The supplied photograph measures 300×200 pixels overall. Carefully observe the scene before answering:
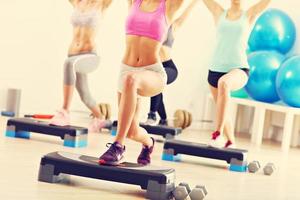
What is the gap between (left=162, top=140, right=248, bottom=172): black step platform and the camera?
218 inches

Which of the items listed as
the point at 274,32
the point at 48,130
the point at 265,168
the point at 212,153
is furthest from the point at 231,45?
the point at 274,32

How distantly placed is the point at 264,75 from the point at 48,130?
3.25 metres

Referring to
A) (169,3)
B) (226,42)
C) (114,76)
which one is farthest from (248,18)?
(114,76)

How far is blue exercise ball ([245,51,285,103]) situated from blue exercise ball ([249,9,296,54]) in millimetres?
177

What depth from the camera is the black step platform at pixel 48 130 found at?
578cm

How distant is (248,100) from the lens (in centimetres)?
846

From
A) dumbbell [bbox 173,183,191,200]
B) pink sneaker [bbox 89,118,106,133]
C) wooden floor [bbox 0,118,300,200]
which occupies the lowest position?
wooden floor [bbox 0,118,300,200]

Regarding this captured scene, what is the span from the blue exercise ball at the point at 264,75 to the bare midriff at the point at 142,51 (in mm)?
4109

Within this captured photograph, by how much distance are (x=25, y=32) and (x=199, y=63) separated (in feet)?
8.88

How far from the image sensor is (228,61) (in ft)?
18.7

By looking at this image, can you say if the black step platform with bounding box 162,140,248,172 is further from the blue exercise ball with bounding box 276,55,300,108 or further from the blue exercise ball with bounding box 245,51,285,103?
the blue exercise ball with bounding box 245,51,285,103

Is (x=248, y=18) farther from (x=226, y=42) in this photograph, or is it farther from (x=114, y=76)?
(x=114, y=76)

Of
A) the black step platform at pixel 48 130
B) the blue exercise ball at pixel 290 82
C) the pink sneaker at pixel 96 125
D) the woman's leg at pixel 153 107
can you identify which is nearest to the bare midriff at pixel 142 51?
the black step platform at pixel 48 130

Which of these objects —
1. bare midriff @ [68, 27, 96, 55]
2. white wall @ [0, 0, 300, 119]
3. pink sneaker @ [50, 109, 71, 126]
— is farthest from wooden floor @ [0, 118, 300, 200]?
white wall @ [0, 0, 300, 119]
